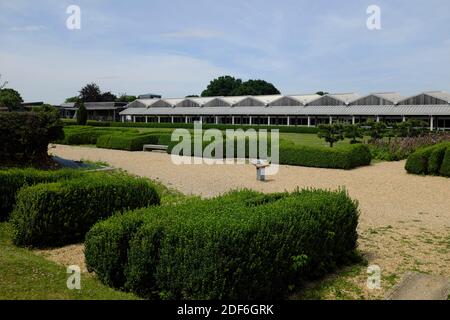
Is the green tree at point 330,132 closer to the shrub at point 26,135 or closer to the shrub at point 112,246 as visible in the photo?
the shrub at point 26,135

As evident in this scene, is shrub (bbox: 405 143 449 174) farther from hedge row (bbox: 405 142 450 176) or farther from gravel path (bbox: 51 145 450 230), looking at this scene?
gravel path (bbox: 51 145 450 230)

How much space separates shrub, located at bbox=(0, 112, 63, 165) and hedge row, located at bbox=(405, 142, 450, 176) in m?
12.2

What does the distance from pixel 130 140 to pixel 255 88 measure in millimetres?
69683

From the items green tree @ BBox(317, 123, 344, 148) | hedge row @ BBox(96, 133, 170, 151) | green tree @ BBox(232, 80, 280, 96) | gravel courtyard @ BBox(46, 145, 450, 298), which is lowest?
gravel courtyard @ BBox(46, 145, 450, 298)

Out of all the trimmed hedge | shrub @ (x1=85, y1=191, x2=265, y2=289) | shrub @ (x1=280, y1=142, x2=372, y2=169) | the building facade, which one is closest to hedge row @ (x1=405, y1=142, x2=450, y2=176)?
shrub @ (x1=280, y1=142, x2=372, y2=169)

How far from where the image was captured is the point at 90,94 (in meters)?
87.0

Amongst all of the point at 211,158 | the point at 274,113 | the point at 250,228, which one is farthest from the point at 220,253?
the point at 274,113

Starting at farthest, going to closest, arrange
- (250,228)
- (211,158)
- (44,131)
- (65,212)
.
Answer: (211,158)
(44,131)
(65,212)
(250,228)

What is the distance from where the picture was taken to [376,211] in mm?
9852

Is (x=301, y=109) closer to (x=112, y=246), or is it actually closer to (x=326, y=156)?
(x=326, y=156)

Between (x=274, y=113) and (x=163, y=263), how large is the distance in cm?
5015

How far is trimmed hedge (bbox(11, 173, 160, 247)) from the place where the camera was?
693 cm

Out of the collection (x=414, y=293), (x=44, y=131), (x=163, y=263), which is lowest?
(x=414, y=293)

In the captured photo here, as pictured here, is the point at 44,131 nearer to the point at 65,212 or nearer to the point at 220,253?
the point at 65,212
